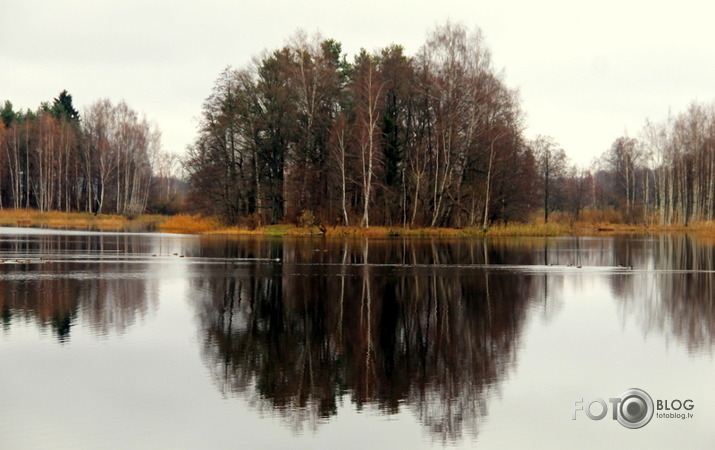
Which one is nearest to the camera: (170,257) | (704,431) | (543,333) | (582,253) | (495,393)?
(704,431)

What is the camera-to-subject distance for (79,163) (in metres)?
105

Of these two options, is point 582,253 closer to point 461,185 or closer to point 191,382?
point 461,185

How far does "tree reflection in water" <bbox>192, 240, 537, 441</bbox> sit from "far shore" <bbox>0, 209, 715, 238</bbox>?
31465 mm

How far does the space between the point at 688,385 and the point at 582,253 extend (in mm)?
32824

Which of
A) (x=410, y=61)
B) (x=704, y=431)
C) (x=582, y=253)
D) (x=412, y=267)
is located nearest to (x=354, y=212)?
(x=410, y=61)

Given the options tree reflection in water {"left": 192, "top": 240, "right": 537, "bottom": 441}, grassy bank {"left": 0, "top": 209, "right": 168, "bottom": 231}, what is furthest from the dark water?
grassy bank {"left": 0, "top": 209, "right": 168, "bottom": 231}

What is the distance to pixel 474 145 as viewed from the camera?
64312 mm

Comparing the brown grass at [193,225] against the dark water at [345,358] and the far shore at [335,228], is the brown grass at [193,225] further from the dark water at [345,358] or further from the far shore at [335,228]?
the dark water at [345,358]

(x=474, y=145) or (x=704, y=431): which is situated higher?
(x=474, y=145)

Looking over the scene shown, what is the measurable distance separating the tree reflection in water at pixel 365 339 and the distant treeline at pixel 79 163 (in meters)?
79.4

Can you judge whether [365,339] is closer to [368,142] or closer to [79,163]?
[368,142]

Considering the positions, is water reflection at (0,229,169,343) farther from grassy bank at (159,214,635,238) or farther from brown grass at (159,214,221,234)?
brown grass at (159,214,221,234)

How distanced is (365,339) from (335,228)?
4651 cm

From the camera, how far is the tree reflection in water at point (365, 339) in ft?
36.6
